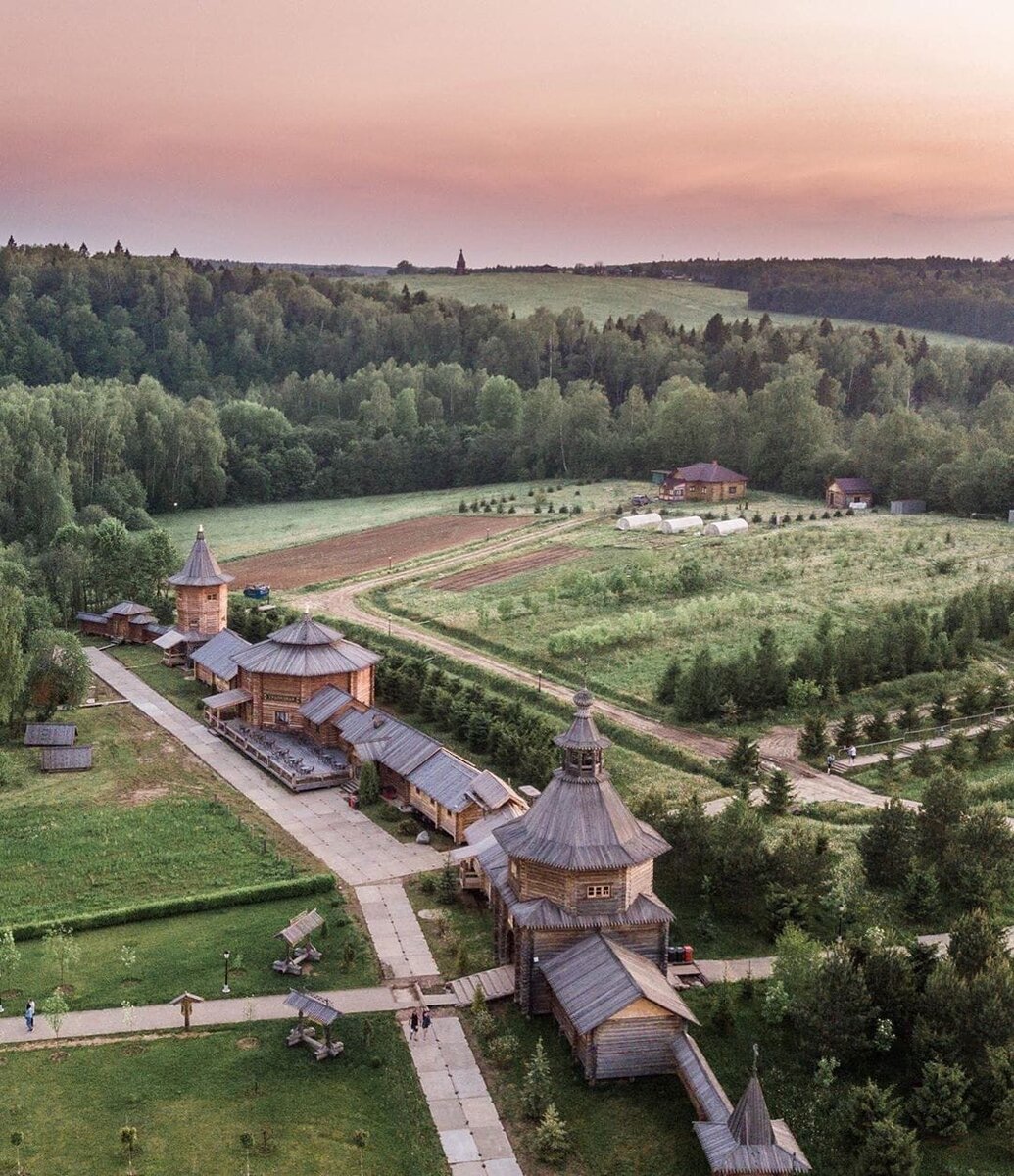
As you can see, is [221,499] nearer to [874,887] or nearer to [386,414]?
[386,414]

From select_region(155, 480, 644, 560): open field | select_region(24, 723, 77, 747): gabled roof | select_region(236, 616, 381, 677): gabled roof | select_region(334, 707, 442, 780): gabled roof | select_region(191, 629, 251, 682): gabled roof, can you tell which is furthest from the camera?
select_region(155, 480, 644, 560): open field

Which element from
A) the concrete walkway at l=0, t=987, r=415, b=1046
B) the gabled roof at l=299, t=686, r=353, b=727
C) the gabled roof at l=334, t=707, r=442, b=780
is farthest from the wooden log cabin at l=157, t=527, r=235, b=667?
the concrete walkway at l=0, t=987, r=415, b=1046

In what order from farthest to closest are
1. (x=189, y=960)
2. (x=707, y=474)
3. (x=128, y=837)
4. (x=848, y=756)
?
(x=707, y=474) < (x=848, y=756) < (x=128, y=837) < (x=189, y=960)

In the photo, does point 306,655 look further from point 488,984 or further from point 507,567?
point 507,567

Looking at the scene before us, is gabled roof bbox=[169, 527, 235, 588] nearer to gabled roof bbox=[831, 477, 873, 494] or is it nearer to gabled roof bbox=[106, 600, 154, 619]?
gabled roof bbox=[106, 600, 154, 619]

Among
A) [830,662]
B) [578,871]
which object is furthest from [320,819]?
[830,662]

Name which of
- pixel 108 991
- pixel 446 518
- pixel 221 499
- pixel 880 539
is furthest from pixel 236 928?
pixel 221 499
